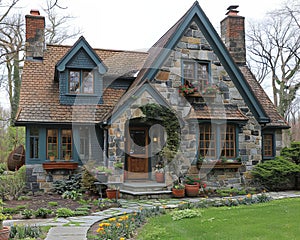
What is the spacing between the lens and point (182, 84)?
14.1 m

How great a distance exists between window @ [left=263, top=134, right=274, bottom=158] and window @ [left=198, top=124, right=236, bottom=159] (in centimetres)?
263

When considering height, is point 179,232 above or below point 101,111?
below

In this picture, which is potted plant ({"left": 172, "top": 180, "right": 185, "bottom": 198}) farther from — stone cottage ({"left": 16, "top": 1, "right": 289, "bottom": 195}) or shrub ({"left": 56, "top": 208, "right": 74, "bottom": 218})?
shrub ({"left": 56, "top": 208, "right": 74, "bottom": 218})

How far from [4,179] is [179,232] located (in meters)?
7.85

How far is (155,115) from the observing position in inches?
508

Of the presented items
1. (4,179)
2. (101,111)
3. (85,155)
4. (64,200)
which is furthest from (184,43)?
(4,179)

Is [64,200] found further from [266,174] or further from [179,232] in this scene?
[266,174]

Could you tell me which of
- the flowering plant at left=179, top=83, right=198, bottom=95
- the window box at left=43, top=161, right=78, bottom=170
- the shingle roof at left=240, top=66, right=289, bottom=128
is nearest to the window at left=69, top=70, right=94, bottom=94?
the window box at left=43, top=161, right=78, bottom=170

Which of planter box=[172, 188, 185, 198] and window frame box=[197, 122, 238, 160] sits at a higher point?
window frame box=[197, 122, 238, 160]

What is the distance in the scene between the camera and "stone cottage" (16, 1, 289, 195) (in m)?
13.3

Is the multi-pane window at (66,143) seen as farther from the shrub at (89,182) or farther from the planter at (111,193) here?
the planter at (111,193)

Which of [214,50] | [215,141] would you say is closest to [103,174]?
[215,141]

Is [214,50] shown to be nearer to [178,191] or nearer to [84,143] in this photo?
[178,191]

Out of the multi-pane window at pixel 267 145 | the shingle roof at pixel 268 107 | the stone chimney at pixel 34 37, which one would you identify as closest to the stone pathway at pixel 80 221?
the multi-pane window at pixel 267 145
